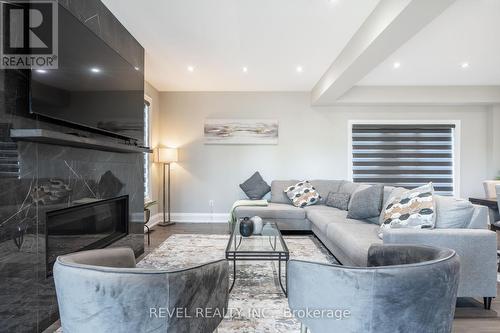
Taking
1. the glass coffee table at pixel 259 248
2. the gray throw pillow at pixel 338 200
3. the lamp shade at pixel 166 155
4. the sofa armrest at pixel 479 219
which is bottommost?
the glass coffee table at pixel 259 248

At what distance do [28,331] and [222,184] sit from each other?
12.5 feet

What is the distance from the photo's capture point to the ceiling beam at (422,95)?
16.1 ft

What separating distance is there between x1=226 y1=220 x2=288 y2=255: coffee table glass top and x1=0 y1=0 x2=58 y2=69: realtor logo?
6.44 feet

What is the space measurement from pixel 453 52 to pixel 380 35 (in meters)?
1.82

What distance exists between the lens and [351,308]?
105 cm

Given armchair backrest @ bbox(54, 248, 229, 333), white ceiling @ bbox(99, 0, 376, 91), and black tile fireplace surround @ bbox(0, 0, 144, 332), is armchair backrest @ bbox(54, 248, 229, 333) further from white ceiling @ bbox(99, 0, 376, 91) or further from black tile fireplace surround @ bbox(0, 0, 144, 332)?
white ceiling @ bbox(99, 0, 376, 91)

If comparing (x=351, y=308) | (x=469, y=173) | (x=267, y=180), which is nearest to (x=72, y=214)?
(x=351, y=308)

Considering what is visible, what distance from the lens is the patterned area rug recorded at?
1.90m

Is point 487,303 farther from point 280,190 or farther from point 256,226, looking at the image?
point 280,190

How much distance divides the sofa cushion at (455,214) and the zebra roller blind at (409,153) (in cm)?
323

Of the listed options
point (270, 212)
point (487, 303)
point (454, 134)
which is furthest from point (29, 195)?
point (454, 134)

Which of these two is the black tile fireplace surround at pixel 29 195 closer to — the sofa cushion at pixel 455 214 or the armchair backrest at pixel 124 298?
the armchair backrest at pixel 124 298

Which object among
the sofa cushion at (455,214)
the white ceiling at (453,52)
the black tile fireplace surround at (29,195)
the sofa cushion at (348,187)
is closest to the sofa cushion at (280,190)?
the sofa cushion at (348,187)

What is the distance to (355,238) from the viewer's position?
2.49 metres
